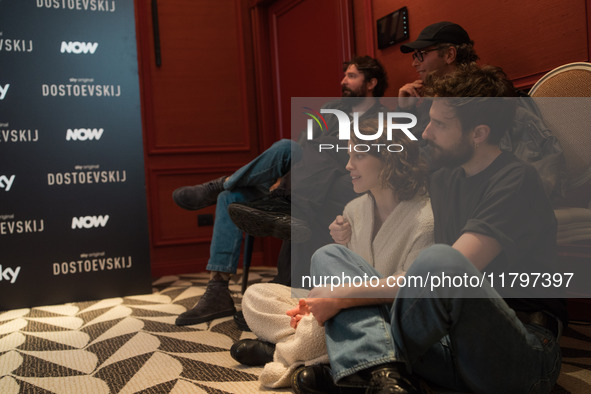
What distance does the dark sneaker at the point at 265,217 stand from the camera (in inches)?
76.3

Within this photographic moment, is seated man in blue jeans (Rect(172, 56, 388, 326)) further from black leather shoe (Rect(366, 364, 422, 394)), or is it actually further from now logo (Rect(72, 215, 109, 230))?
black leather shoe (Rect(366, 364, 422, 394))

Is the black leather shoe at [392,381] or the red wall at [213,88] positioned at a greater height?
the red wall at [213,88]

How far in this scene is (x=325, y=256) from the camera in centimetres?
122

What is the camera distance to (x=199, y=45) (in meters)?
3.78

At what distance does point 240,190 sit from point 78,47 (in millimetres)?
1321

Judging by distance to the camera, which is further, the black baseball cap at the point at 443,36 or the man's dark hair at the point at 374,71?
the man's dark hair at the point at 374,71

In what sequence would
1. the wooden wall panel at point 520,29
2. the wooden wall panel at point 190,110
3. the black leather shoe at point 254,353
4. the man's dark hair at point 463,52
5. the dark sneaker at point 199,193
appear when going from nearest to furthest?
the black leather shoe at point 254,353 < the wooden wall panel at point 520,29 < the man's dark hair at point 463,52 < the dark sneaker at point 199,193 < the wooden wall panel at point 190,110

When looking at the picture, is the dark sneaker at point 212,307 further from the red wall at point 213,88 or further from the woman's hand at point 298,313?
the red wall at point 213,88

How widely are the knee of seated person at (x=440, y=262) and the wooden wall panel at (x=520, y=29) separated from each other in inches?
51.4

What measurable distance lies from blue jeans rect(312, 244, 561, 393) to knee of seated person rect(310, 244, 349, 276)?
0.12 meters

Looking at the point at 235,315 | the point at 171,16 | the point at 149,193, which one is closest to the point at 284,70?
the point at 171,16

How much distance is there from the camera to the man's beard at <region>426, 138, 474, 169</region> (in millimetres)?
1130

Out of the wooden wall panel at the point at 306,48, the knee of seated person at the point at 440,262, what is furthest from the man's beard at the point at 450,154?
the wooden wall panel at the point at 306,48

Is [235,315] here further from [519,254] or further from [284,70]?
[284,70]
